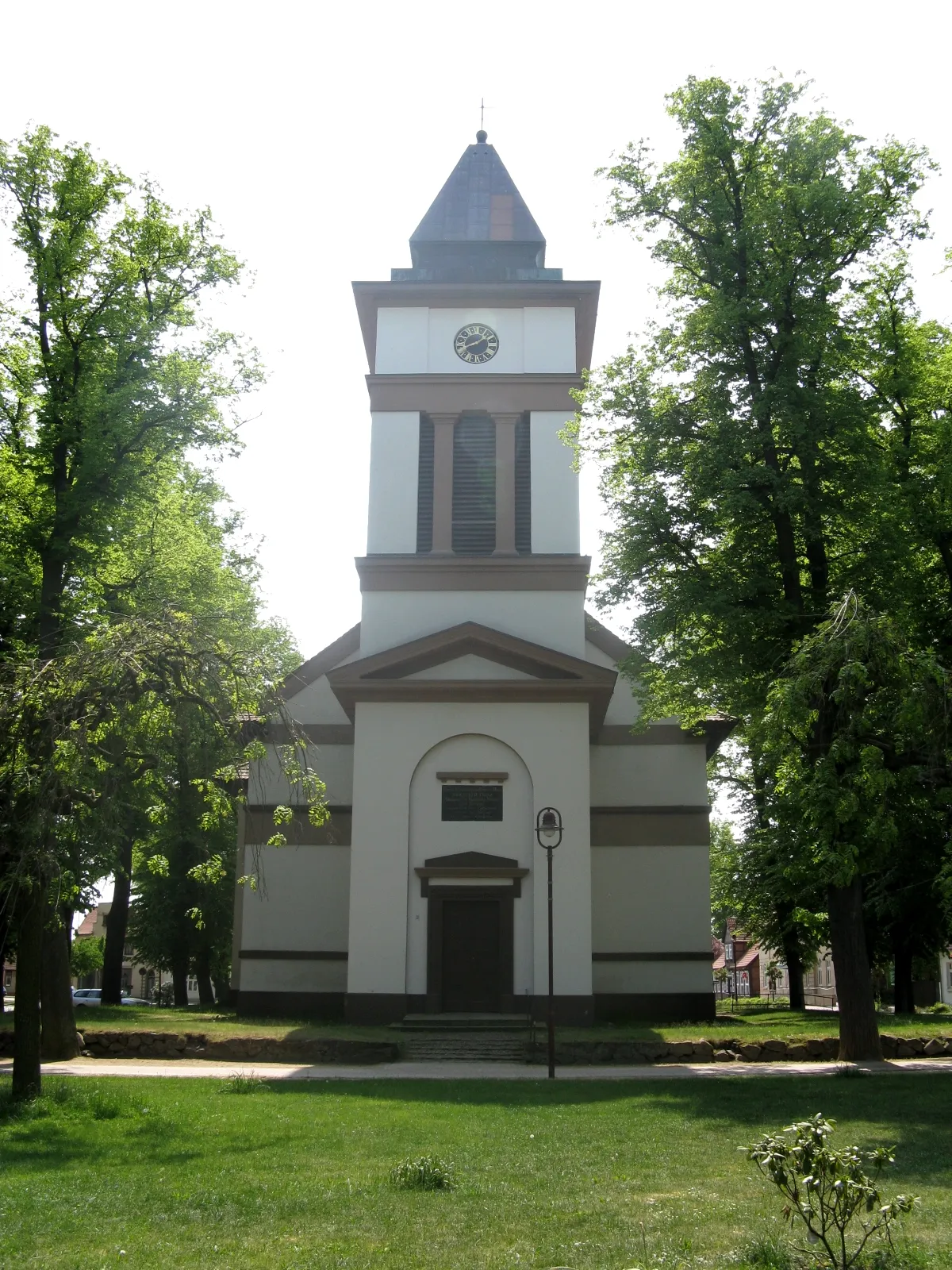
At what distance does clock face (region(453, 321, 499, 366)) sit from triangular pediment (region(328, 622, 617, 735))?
7481 mm

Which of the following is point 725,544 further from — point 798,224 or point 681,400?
point 798,224

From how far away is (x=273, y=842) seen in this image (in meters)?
13.2

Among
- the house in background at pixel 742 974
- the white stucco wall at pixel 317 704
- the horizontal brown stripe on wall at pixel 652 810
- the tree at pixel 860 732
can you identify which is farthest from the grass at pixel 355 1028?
the house in background at pixel 742 974

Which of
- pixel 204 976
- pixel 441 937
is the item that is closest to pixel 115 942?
pixel 204 976

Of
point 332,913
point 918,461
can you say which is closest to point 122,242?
point 918,461

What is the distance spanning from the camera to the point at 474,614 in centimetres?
2820

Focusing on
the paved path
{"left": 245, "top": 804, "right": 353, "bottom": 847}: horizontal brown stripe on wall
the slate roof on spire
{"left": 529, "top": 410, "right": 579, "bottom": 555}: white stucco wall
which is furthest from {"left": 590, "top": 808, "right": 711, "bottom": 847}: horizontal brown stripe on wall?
the slate roof on spire

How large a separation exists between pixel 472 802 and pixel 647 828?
19.0 feet

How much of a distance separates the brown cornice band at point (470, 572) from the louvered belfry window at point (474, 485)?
61cm

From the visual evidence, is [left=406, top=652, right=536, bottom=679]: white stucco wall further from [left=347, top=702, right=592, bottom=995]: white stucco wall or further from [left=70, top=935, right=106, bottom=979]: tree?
[left=70, top=935, right=106, bottom=979]: tree

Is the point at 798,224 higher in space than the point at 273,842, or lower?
higher

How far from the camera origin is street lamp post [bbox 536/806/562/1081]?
1809 centimetres

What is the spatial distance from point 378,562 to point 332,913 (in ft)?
28.0

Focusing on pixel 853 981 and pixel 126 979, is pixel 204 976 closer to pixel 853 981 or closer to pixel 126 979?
pixel 853 981
